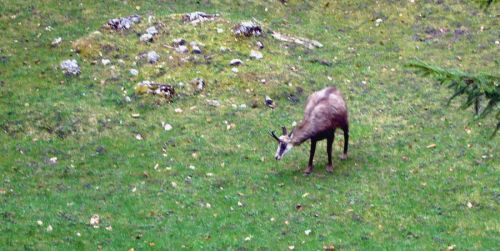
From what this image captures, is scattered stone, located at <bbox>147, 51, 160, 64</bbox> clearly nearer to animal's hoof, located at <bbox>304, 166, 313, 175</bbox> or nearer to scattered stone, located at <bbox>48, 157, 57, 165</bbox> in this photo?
scattered stone, located at <bbox>48, 157, 57, 165</bbox>

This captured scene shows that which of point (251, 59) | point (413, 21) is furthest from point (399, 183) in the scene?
point (413, 21)

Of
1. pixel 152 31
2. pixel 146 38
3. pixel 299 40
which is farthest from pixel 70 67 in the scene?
pixel 299 40

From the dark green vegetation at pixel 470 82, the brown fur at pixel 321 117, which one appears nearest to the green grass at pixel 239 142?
the brown fur at pixel 321 117

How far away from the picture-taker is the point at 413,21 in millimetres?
30219

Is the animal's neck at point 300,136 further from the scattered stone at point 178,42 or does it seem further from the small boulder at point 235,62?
the scattered stone at point 178,42

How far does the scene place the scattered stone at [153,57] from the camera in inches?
961

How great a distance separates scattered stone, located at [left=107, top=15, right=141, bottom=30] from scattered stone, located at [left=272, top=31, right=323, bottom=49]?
5.06 m

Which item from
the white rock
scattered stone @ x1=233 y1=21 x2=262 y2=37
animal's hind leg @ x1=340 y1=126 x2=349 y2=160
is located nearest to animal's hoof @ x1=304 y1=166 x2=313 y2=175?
animal's hind leg @ x1=340 y1=126 x2=349 y2=160

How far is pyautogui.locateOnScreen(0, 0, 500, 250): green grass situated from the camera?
15328 millimetres

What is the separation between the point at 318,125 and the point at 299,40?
947cm

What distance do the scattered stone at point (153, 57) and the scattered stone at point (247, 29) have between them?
3086 mm

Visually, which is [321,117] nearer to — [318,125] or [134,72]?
[318,125]

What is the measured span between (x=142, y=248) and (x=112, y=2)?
1718 centimetres

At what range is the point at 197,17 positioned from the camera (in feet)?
89.0
